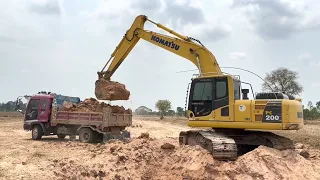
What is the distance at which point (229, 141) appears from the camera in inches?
416

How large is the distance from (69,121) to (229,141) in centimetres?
1031

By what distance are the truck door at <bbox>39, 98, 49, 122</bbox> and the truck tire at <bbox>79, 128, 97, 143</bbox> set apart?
2.76 metres

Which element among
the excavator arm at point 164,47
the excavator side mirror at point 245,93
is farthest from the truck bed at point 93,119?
the excavator side mirror at point 245,93

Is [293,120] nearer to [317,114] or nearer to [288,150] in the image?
[288,150]

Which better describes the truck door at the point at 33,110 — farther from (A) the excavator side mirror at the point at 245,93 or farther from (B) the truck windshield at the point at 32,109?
(A) the excavator side mirror at the point at 245,93

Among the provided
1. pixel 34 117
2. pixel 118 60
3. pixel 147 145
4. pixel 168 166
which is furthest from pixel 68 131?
pixel 168 166

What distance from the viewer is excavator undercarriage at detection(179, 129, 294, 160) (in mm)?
10353

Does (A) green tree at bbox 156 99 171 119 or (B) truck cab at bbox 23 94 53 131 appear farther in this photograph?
(A) green tree at bbox 156 99 171 119

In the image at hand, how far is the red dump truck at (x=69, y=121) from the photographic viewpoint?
17500 millimetres

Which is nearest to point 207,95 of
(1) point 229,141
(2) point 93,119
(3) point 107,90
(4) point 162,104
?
(1) point 229,141

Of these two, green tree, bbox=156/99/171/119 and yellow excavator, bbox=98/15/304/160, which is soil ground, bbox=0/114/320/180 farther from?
green tree, bbox=156/99/171/119

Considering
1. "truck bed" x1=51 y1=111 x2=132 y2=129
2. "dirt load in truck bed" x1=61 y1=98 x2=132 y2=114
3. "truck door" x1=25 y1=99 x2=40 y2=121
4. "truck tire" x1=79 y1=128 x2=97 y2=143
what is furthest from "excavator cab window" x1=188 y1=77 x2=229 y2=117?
"truck door" x1=25 y1=99 x2=40 y2=121

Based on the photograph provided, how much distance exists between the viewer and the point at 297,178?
955cm

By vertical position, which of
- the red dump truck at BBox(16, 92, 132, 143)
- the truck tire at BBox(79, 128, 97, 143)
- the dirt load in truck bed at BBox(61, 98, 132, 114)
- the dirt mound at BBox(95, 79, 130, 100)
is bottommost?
the truck tire at BBox(79, 128, 97, 143)
